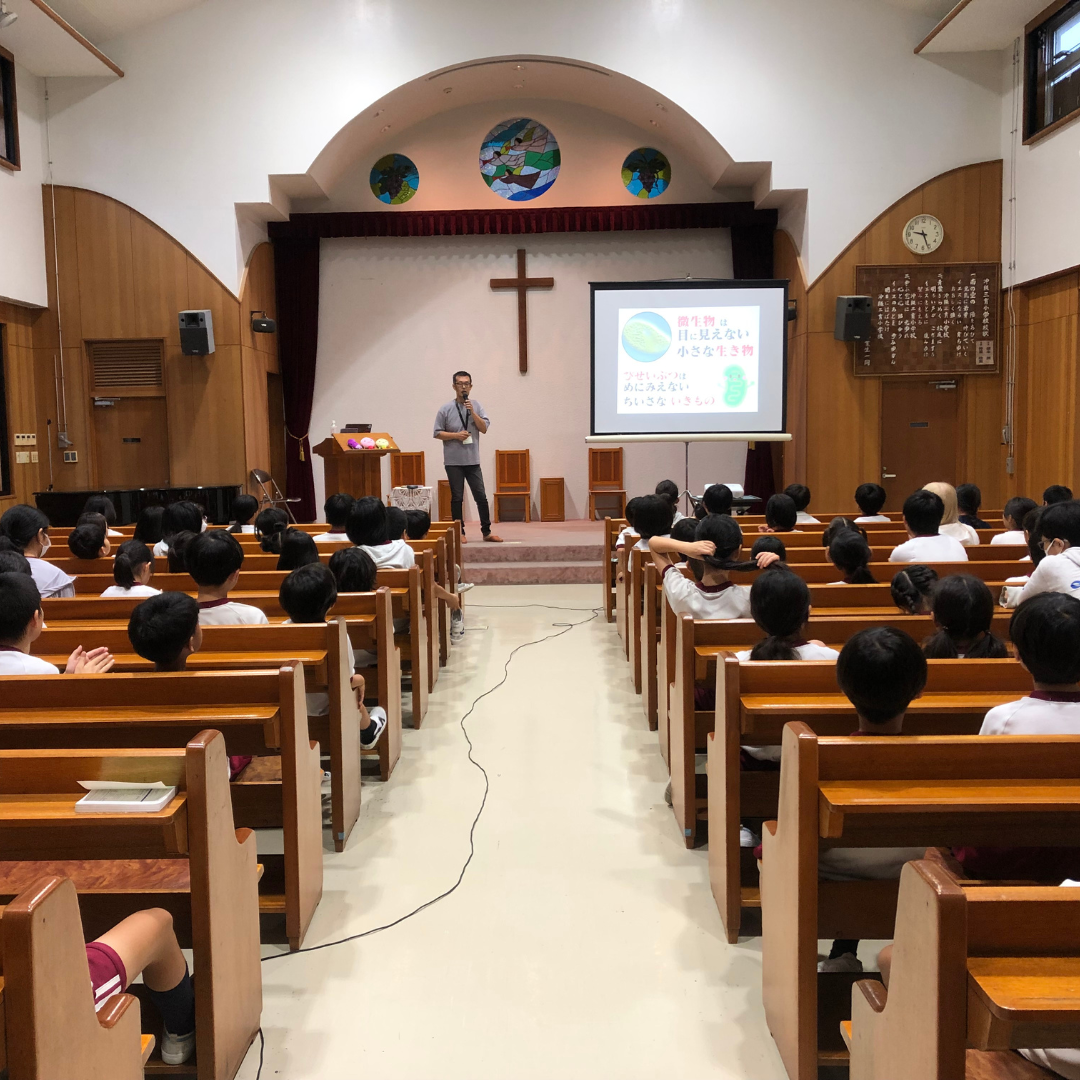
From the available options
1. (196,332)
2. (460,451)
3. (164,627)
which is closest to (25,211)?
(196,332)

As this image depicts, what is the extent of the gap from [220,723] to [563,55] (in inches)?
313

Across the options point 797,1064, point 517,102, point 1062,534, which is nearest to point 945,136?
point 517,102

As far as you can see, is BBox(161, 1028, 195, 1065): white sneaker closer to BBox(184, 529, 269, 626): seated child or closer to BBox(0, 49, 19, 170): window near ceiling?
BBox(184, 529, 269, 626): seated child

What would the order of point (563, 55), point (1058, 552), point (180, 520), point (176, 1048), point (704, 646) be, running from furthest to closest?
1. point (563, 55)
2. point (180, 520)
3. point (1058, 552)
4. point (704, 646)
5. point (176, 1048)

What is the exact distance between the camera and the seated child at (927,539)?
3707 mm

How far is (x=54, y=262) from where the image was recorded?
8430mm

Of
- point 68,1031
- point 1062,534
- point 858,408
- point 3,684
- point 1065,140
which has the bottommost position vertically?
point 68,1031

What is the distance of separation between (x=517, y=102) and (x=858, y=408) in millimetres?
4677

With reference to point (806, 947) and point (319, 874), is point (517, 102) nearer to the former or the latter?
point (319, 874)

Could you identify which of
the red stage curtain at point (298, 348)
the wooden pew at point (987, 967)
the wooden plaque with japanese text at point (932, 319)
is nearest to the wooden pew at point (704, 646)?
the wooden pew at point (987, 967)

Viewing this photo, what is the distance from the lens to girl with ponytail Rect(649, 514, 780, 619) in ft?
9.95

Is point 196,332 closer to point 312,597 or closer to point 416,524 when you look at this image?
point 416,524

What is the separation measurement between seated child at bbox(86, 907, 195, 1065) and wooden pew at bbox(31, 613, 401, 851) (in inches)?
33.9

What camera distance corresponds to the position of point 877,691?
5.63ft
